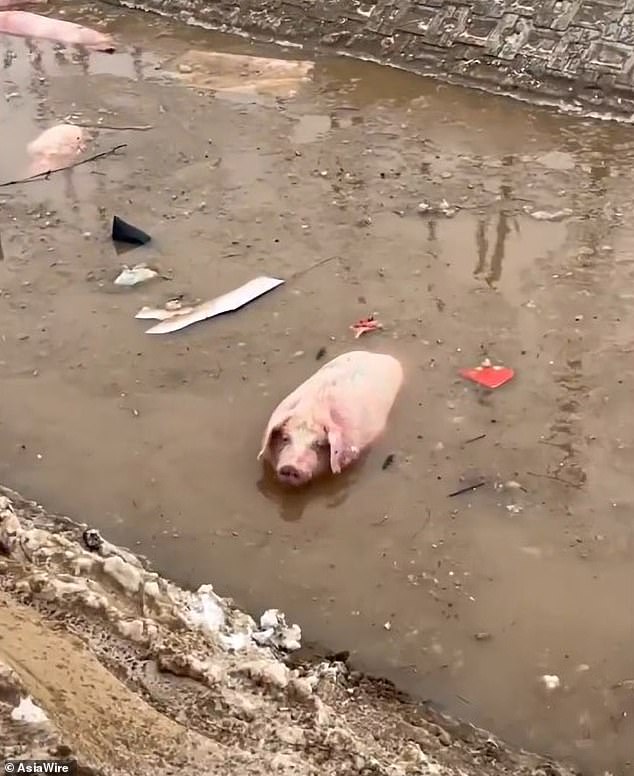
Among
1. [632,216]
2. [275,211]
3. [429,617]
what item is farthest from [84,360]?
[632,216]

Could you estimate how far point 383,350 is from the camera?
5402 millimetres

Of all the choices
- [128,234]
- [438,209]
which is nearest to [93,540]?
[128,234]

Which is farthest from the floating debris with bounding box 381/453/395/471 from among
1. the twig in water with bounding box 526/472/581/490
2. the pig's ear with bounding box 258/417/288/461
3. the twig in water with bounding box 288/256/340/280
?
the twig in water with bounding box 288/256/340/280

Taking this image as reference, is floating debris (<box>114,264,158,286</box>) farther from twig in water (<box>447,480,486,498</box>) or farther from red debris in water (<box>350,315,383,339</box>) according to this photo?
twig in water (<box>447,480,486,498</box>)

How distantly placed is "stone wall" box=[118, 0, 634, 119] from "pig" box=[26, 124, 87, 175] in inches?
130

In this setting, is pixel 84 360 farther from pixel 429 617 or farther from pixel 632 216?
pixel 632 216

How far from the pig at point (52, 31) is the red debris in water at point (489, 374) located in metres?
6.91

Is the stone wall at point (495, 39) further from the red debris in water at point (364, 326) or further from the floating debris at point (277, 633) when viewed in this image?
the floating debris at point (277, 633)

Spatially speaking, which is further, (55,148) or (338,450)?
(55,148)

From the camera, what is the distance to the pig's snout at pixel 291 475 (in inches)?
176

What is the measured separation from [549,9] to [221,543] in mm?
6573

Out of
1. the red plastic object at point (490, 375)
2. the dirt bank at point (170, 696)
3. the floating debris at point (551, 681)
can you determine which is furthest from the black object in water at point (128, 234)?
the floating debris at point (551, 681)

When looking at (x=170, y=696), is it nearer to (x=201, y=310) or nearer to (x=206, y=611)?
(x=206, y=611)

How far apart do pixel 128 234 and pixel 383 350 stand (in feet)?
7.23
